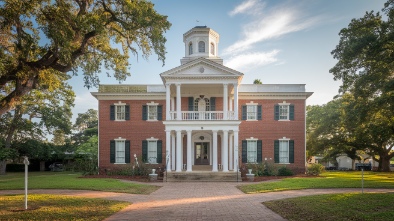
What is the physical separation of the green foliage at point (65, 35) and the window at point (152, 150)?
13.4 metres

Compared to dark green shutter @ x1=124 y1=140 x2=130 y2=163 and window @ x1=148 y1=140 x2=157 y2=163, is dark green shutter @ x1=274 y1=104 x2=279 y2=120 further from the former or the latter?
dark green shutter @ x1=124 y1=140 x2=130 y2=163

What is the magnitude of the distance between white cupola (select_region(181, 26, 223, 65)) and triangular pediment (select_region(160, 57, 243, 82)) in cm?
510

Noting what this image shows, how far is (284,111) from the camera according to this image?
27.4 meters

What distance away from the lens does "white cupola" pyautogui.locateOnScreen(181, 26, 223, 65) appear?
29500 mm

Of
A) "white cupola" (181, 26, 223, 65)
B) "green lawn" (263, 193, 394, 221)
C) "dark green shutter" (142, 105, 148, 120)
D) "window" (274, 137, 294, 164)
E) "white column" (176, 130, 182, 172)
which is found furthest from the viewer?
"white cupola" (181, 26, 223, 65)

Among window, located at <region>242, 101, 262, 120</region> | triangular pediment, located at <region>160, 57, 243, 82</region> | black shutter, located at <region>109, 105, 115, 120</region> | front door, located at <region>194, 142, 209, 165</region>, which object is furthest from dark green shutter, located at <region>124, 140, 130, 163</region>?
window, located at <region>242, 101, 262, 120</region>

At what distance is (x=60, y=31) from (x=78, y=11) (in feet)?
7.07

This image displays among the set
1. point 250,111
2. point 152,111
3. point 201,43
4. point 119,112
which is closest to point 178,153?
point 152,111

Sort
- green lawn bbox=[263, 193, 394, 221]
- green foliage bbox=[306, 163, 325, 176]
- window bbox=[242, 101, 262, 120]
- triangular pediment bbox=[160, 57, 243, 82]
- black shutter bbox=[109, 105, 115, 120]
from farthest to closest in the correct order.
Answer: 1. black shutter bbox=[109, 105, 115, 120]
2. window bbox=[242, 101, 262, 120]
3. green foliage bbox=[306, 163, 325, 176]
4. triangular pediment bbox=[160, 57, 243, 82]
5. green lawn bbox=[263, 193, 394, 221]

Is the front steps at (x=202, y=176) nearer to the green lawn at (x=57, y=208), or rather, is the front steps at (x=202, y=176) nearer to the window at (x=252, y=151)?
the window at (x=252, y=151)

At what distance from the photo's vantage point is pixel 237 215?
32.6ft

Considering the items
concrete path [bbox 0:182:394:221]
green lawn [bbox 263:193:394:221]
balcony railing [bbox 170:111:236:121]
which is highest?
balcony railing [bbox 170:111:236:121]

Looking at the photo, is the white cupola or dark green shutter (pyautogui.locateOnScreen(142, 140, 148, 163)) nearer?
dark green shutter (pyautogui.locateOnScreen(142, 140, 148, 163))

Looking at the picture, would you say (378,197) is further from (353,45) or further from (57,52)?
(57,52)
